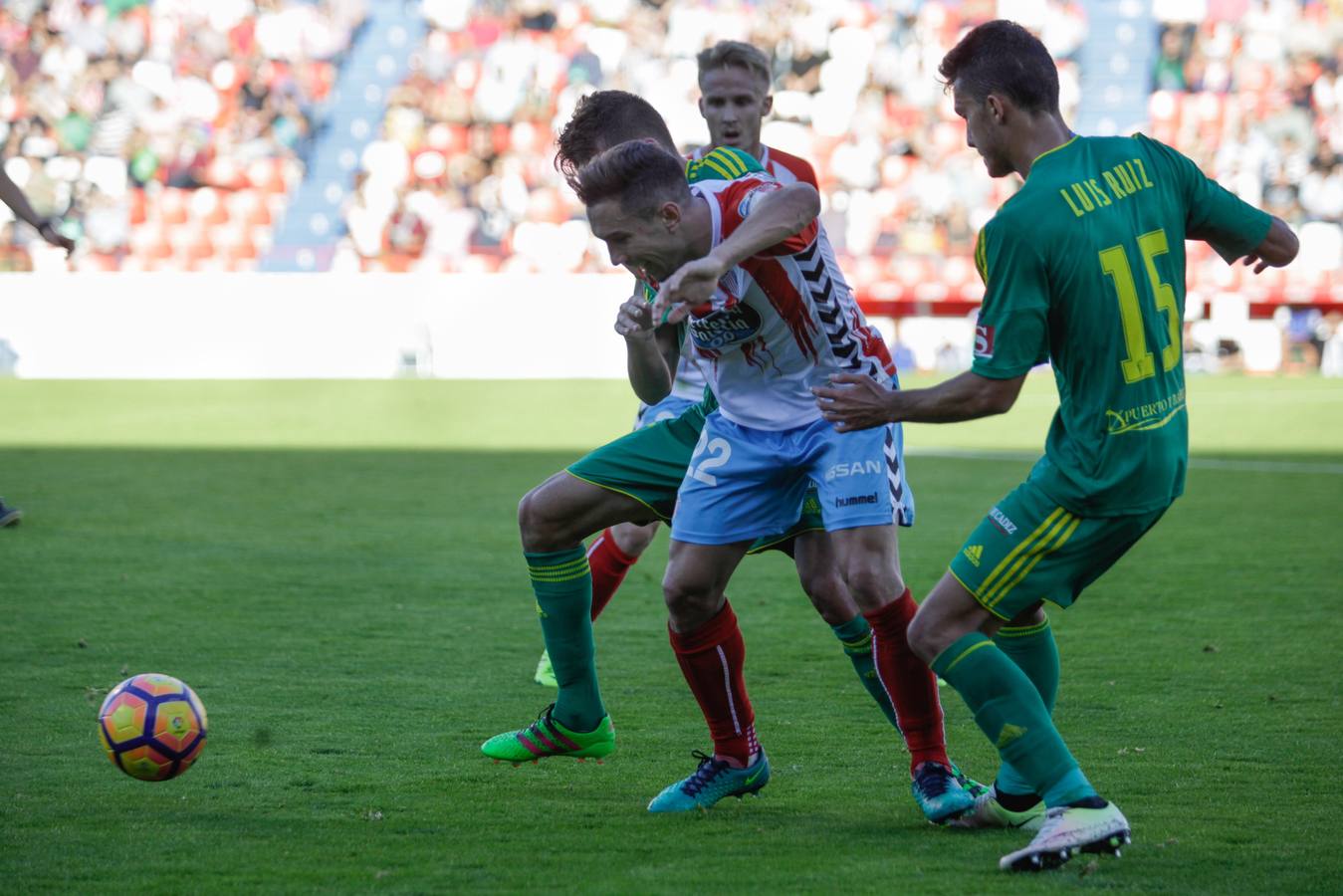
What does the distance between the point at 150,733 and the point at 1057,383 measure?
229cm

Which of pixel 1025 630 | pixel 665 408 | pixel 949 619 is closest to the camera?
pixel 949 619

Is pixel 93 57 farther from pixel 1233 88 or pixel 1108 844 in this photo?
pixel 1108 844

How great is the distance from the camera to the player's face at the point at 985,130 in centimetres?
357

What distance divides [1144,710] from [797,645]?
5.13 feet

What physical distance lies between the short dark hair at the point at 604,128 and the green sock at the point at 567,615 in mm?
1072

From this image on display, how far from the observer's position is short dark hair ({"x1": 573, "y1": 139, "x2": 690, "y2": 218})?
3812 millimetres

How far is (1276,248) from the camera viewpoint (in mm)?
3785

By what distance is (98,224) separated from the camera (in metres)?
25.2

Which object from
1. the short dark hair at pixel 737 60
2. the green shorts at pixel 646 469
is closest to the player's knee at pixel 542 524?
the green shorts at pixel 646 469

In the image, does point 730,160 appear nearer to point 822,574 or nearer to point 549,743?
point 822,574

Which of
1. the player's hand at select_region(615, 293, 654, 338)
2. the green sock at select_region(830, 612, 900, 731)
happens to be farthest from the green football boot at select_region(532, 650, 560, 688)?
the player's hand at select_region(615, 293, 654, 338)

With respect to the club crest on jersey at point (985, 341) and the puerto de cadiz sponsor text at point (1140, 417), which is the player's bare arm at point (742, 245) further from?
the puerto de cadiz sponsor text at point (1140, 417)

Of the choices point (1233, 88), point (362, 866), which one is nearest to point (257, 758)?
point (362, 866)

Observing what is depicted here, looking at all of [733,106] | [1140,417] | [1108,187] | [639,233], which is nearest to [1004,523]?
[1140,417]
